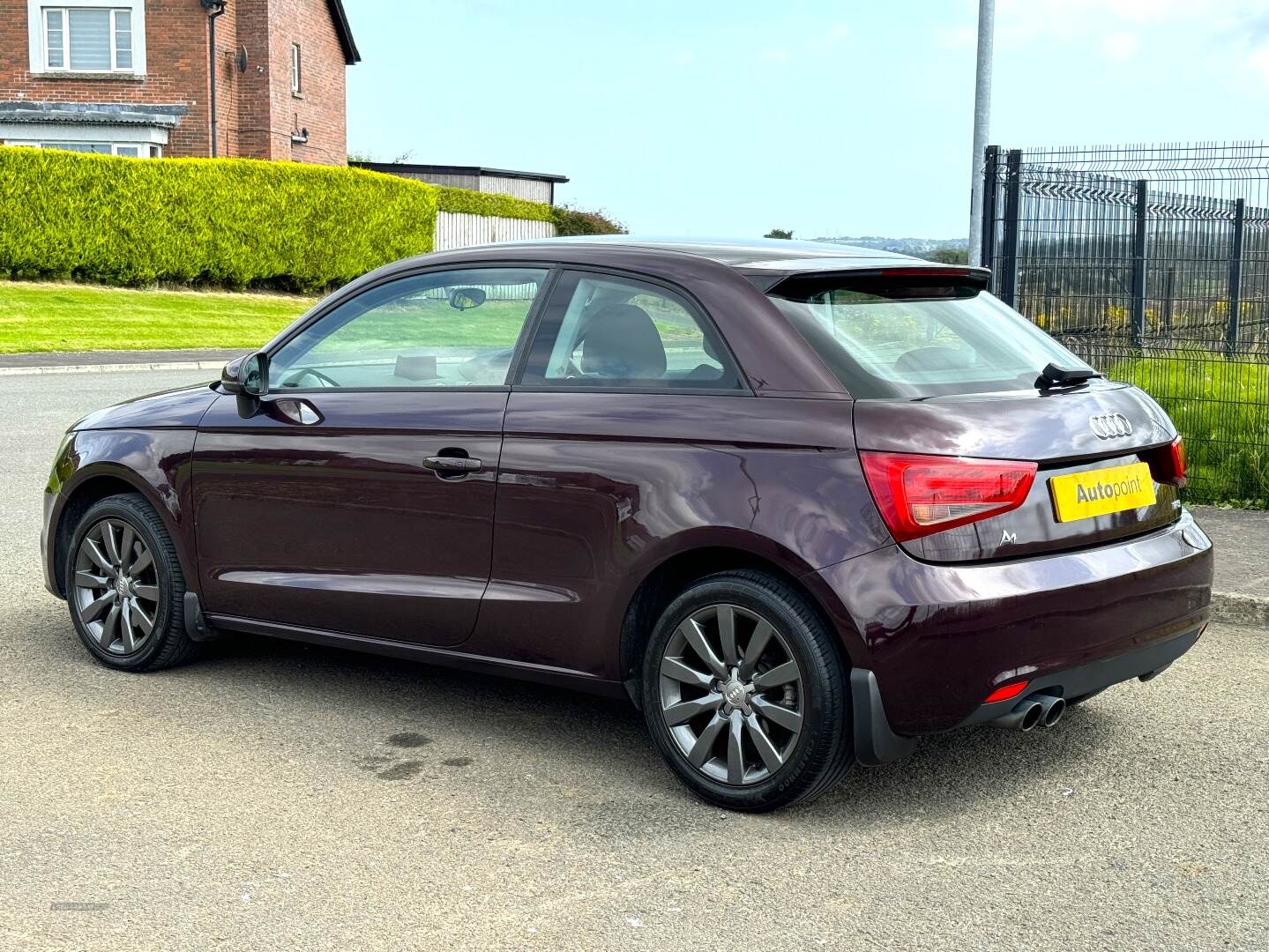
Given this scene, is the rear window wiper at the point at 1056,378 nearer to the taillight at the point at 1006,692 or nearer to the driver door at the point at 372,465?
the taillight at the point at 1006,692

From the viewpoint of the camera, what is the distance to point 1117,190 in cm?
1070

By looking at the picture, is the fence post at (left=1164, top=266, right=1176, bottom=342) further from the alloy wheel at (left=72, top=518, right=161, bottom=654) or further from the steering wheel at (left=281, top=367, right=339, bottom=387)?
the alloy wheel at (left=72, top=518, right=161, bottom=654)

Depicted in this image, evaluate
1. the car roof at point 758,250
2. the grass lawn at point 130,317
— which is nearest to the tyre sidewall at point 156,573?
the car roof at point 758,250

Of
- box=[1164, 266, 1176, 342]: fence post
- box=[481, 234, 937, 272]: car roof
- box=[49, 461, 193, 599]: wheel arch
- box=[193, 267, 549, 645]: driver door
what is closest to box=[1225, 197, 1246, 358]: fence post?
box=[1164, 266, 1176, 342]: fence post

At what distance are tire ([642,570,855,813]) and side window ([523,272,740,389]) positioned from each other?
0.63 meters

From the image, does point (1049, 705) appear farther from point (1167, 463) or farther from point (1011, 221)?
point (1011, 221)

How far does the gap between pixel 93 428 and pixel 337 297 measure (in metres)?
1.27

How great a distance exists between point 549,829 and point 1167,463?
217 cm

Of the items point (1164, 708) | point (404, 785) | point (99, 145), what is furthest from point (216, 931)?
point (99, 145)

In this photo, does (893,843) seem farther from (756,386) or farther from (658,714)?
(756,386)

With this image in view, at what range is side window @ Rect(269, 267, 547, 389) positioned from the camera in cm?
509

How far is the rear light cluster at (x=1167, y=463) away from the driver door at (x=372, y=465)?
1966 mm

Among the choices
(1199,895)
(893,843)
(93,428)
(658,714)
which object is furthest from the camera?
(93,428)

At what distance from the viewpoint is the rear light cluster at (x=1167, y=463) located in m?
4.75
